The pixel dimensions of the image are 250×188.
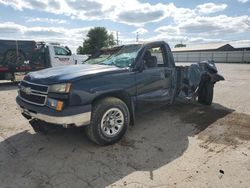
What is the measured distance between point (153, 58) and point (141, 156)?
2.16m

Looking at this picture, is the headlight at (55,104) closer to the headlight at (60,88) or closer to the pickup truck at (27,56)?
the headlight at (60,88)

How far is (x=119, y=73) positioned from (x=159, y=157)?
5.12ft

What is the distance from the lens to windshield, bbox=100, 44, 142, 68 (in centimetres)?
489

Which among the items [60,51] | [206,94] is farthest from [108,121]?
[60,51]

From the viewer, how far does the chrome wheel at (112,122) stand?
4219 mm

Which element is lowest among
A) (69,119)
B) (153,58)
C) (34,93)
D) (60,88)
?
(69,119)

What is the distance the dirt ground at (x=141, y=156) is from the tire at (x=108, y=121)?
0.18m

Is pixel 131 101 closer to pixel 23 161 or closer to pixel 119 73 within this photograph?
pixel 119 73

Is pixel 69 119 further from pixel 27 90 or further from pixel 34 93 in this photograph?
pixel 27 90

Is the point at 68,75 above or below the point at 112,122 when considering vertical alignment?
above

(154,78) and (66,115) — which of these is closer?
(66,115)

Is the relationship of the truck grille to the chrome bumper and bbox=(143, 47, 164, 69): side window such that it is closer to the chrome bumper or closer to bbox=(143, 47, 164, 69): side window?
the chrome bumper

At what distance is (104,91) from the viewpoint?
4156 millimetres

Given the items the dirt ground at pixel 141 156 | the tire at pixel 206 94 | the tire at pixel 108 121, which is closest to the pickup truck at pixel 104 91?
the tire at pixel 108 121
